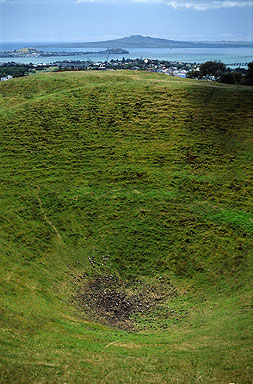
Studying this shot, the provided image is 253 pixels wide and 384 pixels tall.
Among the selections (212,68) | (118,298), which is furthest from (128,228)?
(212,68)

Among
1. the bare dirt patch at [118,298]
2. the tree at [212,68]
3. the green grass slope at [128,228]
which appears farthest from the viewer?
the tree at [212,68]

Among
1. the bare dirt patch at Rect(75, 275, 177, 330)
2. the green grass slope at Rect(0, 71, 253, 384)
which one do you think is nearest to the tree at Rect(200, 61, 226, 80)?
the green grass slope at Rect(0, 71, 253, 384)

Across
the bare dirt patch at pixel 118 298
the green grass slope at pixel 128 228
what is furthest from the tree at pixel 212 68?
the bare dirt patch at pixel 118 298

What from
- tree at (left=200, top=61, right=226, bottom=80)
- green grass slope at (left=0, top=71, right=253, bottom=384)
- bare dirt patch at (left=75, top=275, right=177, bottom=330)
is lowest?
bare dirt patch at (left=75, top=275, right=177, bottom=330)

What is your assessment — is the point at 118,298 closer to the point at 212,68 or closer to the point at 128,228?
the point at 128,228

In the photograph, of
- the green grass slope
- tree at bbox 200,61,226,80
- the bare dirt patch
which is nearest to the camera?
the green grass slope

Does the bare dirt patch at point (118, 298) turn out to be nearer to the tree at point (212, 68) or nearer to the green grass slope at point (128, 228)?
the green grass slope at point (128, 228)

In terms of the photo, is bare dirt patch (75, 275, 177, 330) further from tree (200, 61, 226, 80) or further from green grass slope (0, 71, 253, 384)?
tree (200, 61, 226, 80)

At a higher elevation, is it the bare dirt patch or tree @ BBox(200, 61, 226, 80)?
tree @ BBox(200, 61, 226, 80)

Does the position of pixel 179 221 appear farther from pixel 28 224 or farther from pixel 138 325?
pixel 28 224

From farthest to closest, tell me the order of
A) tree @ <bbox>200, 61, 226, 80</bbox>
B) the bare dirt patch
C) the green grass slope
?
1. tree @ <bbox>200, 61, 226, 80</bbox>
2. the bare dirt patch
3. the green grass slope
